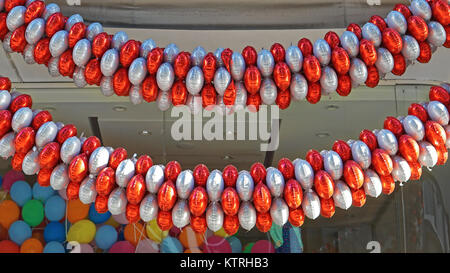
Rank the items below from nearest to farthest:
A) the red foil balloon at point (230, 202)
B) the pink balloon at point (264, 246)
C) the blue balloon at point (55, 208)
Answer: the red foil balloon at point (230, 202) < the pink balloon at point (264, 246) < the blue balloon at point (55, 208)

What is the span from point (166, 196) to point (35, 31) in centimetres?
43

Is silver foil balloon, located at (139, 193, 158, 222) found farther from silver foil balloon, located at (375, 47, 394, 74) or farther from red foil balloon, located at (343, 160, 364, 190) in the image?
silver foil balloon, located at (375, 47, 394, 74)

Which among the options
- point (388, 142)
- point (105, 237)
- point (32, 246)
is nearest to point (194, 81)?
point (388, 142)

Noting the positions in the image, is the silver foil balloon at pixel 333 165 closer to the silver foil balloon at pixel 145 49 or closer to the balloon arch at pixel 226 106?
the balloon arch at pixel 226 106

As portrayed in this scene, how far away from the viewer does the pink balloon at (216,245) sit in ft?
6.32

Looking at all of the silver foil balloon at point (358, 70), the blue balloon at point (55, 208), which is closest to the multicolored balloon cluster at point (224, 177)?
the silver foil balloon at point (358, 70)

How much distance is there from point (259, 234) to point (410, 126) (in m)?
0.98

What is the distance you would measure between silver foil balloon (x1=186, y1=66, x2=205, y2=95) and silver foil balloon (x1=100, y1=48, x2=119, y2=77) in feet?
0.48

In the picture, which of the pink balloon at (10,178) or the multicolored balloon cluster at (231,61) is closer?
the multicolored balloon cluster at (231,61)

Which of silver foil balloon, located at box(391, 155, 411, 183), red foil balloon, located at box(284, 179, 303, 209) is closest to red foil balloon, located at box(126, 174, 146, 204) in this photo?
red foil balloon, located at box(284, 179, 303, 209)

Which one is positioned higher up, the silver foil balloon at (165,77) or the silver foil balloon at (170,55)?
the silver foil balloon at (170,55)

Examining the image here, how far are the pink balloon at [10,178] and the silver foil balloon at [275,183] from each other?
1289 mm

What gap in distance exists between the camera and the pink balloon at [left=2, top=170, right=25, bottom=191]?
202cm

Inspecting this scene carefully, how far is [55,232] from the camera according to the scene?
202cm
